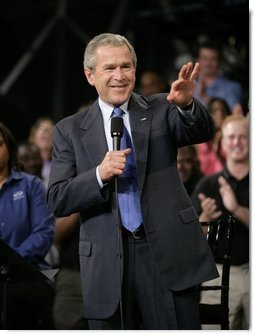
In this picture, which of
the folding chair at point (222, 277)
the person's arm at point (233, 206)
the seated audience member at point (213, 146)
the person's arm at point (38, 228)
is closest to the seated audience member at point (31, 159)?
the seated audience member at point (213, 146)

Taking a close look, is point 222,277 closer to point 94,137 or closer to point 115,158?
point 94,137

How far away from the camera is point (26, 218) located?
4.64m

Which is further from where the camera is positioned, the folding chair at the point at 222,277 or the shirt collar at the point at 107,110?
the folding chair at the point at 222,277

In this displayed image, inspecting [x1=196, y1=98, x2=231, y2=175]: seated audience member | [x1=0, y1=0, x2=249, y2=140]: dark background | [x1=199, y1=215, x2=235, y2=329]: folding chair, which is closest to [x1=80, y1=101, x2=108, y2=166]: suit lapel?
[x1=199, y1=215, x2=235, y2=329]: folding chair

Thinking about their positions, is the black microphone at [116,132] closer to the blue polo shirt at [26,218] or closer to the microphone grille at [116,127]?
the microphone grille at [116,127]

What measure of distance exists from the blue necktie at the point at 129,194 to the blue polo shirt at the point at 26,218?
4.35 ft

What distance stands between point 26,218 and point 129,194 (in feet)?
4.70

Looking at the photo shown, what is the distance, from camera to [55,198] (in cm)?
340

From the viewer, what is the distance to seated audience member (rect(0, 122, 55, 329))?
4.50 meters

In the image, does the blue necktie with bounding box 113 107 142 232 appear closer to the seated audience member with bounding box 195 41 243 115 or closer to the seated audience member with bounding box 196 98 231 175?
the seated audience member with bounding box 196 98 231 175

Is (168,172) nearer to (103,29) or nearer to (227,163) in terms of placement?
(227,163)

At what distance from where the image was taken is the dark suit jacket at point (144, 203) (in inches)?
130

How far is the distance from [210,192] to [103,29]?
4.16 meters

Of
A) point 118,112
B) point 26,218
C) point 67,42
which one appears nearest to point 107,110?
point 118,112
